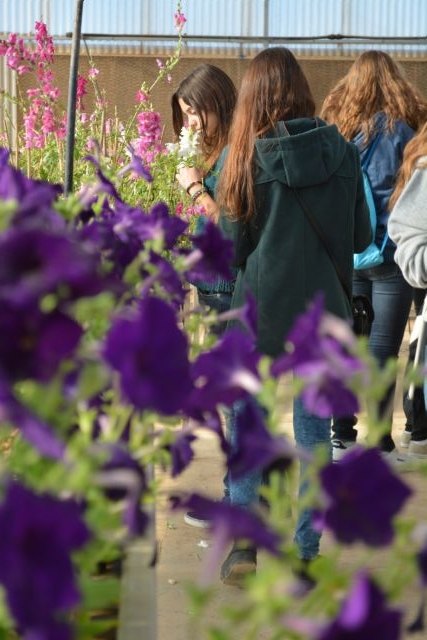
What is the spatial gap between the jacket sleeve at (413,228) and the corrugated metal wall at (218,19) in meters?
11.4

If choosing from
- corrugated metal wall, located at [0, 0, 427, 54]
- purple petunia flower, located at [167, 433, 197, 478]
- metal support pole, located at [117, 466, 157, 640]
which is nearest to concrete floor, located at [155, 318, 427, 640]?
metal support pole, located at [117, 466, 157, 640]

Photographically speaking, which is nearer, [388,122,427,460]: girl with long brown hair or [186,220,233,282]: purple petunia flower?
[186,220,233,282]: purple petunia flower

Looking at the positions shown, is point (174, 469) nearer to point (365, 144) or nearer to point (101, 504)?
point (101, 504)

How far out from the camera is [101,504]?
0.59 metres

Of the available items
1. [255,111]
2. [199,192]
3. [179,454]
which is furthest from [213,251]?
→ [199,192]

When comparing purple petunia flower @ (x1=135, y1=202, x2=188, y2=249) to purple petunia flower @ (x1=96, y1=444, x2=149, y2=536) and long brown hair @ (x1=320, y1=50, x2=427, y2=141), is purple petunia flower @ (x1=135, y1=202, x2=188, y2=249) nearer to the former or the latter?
purple petunia flower @ (x1=96, y1=444, x2=149, y2=536)

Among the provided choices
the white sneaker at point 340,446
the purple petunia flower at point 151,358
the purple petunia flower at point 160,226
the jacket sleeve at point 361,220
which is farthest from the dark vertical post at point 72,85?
the white sneaker at point 340,446

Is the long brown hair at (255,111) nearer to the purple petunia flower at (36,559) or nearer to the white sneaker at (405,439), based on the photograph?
the white sneaker at (405,439)

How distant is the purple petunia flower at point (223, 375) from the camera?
0.63 meters

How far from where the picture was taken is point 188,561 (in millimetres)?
3311

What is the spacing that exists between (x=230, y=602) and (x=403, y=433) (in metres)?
2.11

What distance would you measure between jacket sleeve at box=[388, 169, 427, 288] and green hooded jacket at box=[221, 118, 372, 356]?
34cm

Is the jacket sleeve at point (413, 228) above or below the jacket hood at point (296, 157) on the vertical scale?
below

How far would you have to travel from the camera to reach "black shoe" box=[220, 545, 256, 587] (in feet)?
9.68
